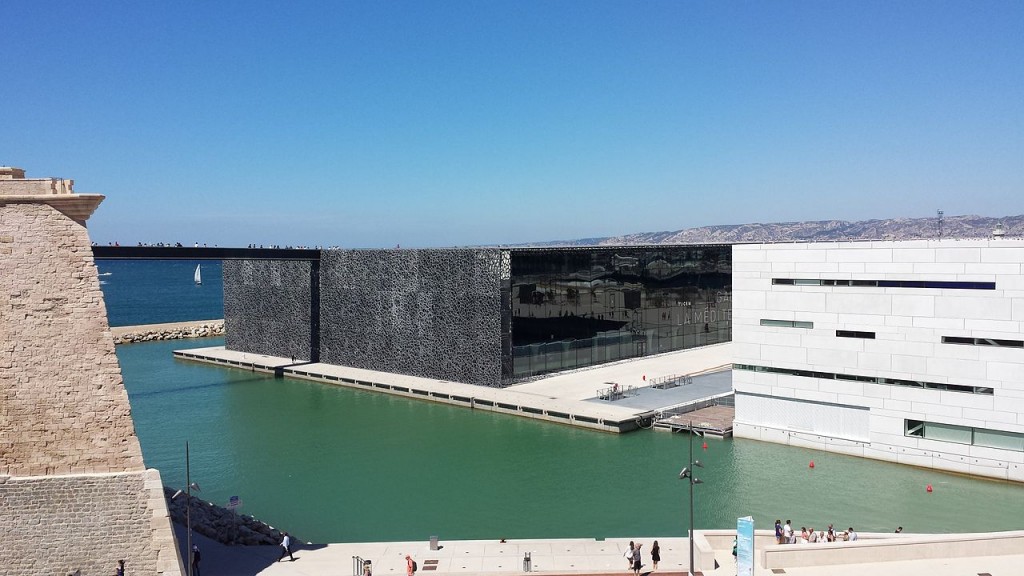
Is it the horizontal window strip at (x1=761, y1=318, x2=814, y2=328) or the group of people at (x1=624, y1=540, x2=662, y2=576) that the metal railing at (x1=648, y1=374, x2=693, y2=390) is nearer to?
the horizontal window strip at (x1=761, y1=318, x2=814, y2=328)

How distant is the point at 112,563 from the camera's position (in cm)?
2012

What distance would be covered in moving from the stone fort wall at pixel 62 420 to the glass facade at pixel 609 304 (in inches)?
1034

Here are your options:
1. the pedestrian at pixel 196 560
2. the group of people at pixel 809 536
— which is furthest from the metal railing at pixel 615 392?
the pedestrian at pixel 196 560

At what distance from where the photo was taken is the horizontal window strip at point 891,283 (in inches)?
1145

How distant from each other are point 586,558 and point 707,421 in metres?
17.0

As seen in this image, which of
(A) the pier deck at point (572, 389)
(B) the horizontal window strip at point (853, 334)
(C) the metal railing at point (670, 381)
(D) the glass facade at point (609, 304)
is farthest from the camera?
(D) the glass facade at point (609, 304)

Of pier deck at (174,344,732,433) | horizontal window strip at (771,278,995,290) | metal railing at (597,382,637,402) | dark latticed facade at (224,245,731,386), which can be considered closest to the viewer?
horizontal window strip at (771,278,995,290)

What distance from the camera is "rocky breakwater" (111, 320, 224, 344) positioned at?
78.5 metres


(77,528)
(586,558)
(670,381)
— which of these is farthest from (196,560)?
(670,381)

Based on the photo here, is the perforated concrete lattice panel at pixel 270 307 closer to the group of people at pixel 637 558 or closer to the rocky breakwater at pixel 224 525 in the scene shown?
the rocky breakwater at pixel 224 525

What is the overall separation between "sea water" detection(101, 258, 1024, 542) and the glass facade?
737 centimetres

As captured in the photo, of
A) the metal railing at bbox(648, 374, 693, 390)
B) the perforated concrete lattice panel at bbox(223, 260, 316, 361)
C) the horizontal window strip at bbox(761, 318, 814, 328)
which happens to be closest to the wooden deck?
the metal railing at bbox(648, 374, 693, 390)

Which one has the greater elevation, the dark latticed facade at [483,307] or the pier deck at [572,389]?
the dark latticed facade at [483,307]

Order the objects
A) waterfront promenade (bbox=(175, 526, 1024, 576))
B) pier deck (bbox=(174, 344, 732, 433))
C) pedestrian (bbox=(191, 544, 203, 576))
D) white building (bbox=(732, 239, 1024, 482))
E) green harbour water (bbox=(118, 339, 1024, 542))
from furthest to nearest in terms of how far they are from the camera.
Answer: pier deck (bbox=(174, 344, 732, 433)) < white building (bbox=(732, 239, 1024, 482)) < green harbour water (bbox=(118, 339, 1024, 542)) < pedestrian (bbox=(191, 544, 203, 576)) < waterfront promenade (bbox=(175, 526, 1024, 576))
